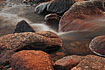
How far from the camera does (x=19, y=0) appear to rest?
17109mm

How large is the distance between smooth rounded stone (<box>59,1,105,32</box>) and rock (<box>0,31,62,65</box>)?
2.03 meters

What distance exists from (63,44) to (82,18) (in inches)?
101

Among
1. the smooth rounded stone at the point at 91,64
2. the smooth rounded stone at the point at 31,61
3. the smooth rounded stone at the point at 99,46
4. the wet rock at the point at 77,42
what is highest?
the smooth rounded stone at the point at 31,61

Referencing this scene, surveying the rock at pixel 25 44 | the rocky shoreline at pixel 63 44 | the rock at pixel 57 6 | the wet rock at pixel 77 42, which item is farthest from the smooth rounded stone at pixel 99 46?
the rock at pixel 57 6

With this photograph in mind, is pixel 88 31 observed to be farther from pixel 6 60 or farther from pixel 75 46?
pixel 6 60

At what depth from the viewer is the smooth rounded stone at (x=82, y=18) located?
7.12 meters

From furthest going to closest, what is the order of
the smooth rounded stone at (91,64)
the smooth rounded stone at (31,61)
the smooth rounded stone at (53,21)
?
the smooth rounded stone at (53,21), the smooth rounded stone at (31,61), the smooth rounded stone at (91,64)

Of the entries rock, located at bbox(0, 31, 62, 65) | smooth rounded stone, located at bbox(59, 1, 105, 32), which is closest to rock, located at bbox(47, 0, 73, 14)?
smooth rounded stone, located at bbox(59, 1, 105, 32)

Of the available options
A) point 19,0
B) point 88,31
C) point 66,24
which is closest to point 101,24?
point 88,31

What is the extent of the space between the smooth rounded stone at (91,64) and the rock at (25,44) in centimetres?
167

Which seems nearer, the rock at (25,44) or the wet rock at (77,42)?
the rock at (25,44)

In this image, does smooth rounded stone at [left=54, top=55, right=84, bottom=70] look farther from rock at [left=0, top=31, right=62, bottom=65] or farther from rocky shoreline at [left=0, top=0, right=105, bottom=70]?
rock at [left=0, top=31, right=62, bottom=65]

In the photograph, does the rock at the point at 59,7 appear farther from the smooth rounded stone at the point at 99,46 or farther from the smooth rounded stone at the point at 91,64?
the smooth rounded stone at the point at 91,64

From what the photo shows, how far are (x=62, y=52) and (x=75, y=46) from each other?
562 mm
